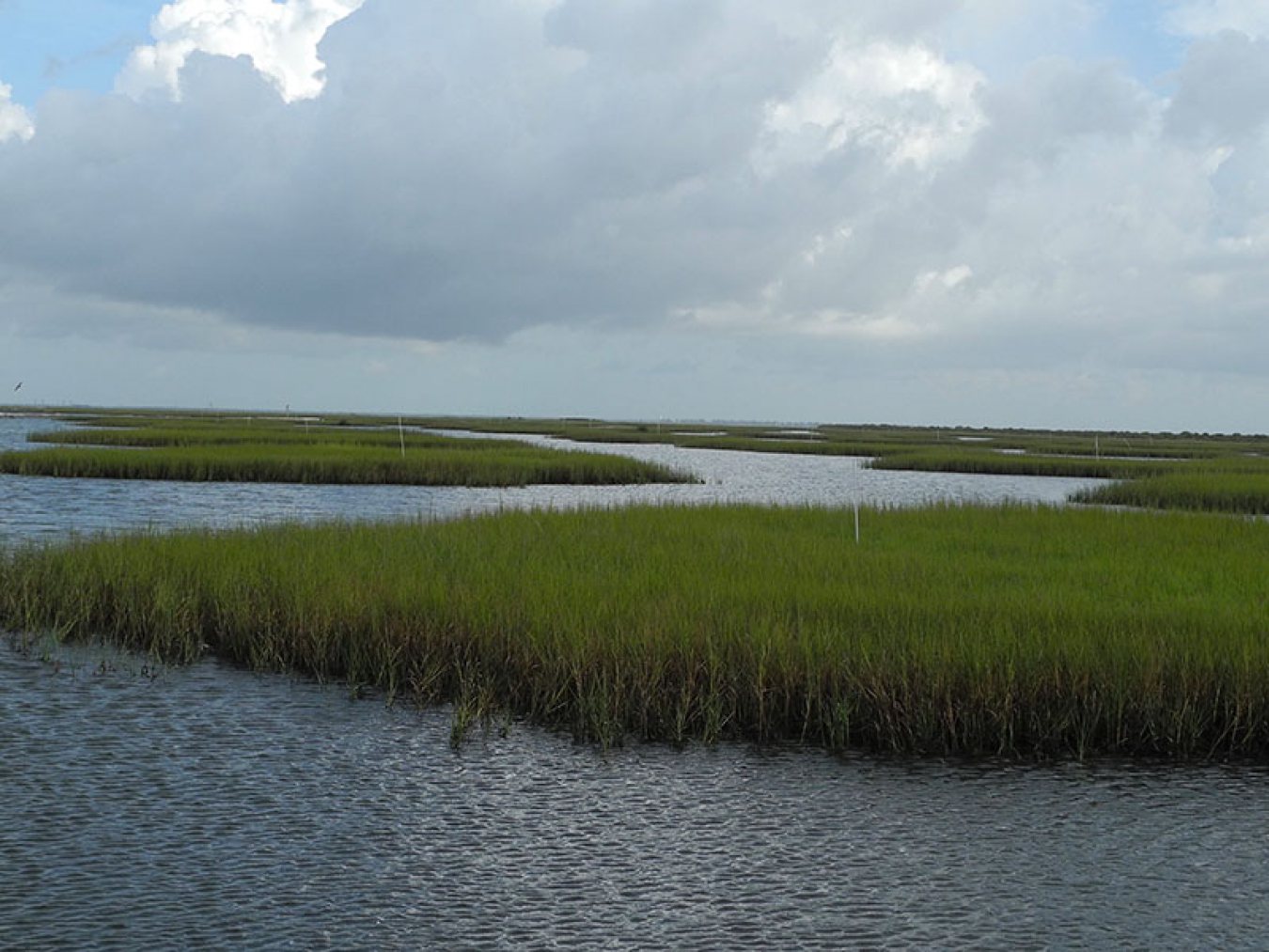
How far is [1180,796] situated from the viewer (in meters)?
9.66

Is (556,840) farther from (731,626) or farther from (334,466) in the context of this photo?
(334,466)

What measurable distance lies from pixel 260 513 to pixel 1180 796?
24.8m

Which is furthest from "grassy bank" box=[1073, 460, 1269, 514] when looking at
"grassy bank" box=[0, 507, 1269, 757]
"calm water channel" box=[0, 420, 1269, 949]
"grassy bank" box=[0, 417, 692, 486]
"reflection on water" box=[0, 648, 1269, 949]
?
"calm water channel" box=[0, 420, 1269, 949]

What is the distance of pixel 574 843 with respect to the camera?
Result: 340 inches

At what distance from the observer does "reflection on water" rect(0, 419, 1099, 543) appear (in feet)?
89.4

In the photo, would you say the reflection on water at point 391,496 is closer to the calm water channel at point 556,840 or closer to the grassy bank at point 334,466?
the grassy bank at point 334,466

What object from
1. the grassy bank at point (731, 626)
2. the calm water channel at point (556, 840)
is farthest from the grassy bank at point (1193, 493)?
the calm water channel at point (556, 840)

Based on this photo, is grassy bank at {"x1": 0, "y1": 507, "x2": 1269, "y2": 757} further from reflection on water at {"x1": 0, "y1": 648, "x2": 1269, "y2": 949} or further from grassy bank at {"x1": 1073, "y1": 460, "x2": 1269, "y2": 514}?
grassy bank at {"x1": 1073, "y1": 460, "x2": 1269, "y2": 514}

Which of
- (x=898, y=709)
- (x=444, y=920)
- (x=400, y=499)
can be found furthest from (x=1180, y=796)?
(x=400, y=499)

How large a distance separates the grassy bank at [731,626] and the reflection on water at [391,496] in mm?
4560

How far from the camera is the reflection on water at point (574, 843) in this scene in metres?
7.32

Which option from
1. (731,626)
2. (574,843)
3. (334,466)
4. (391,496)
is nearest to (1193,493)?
(391,496)

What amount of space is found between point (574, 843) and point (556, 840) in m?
0.15

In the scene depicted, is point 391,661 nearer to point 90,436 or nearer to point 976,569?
point 976,569
